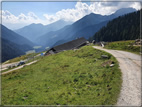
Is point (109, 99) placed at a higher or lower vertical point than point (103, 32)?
lower

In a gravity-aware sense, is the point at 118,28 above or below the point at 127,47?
above

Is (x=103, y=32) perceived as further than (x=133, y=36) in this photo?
Yes

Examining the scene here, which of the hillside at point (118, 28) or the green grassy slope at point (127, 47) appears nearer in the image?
the green grassy slope at point (127, 47)

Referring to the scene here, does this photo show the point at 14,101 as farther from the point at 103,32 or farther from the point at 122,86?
the point at 103,32

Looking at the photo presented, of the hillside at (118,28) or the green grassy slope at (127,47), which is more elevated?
the hillside at (118,28)

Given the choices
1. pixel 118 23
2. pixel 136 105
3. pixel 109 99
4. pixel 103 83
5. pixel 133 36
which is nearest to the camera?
pixel 136 105

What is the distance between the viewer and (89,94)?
11.0m

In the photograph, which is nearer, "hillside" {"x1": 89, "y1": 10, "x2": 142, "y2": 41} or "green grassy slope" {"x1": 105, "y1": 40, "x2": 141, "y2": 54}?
"green grassy slope" {"x1": 105, "y1": 40, "x2": 141, "y2": 54}

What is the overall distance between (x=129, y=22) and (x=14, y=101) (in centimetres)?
21113

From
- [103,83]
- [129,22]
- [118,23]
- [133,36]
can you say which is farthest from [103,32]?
[103,83]

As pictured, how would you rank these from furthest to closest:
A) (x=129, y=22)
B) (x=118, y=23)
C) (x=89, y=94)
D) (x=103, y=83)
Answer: (x=118, y=23) → (x=129, y=22) → (x=103, y=83) → (x=89, y=94)

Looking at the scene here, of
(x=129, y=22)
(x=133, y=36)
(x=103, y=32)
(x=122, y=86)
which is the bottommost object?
(x=122, y=86)

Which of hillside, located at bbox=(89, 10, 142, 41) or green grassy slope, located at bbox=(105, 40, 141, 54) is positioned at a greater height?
hillside, located at bbox=(89, 10, 142, 41)

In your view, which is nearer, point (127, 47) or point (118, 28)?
point (127, 47)
